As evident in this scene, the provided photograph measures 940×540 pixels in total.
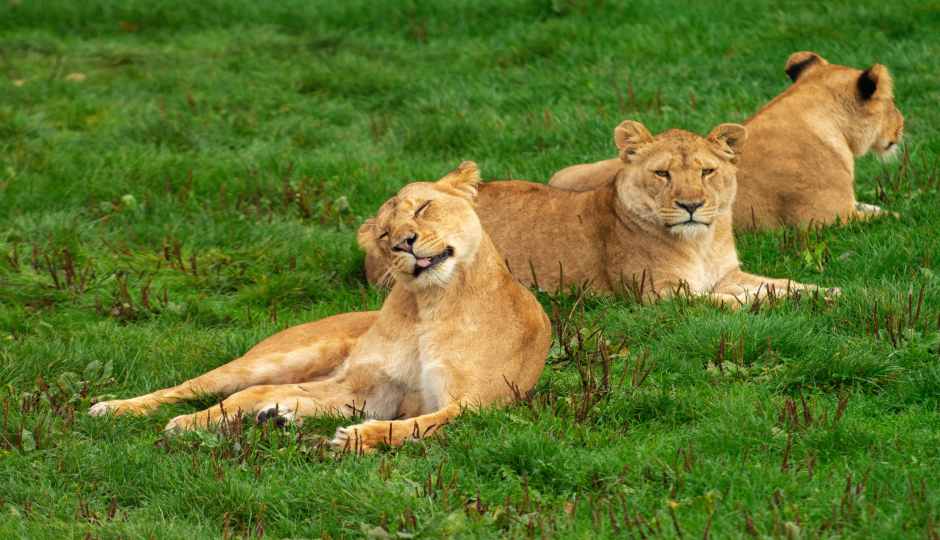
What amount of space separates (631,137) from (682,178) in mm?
561

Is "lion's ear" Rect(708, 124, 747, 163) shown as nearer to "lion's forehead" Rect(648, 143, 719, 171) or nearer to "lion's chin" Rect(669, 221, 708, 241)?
"lion's forehead" Rect(648, 143, 719, 171)

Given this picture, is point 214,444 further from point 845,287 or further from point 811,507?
point 845,287

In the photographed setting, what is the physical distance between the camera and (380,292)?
22.1ft

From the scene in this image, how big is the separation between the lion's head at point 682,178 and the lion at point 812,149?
675 millimetres

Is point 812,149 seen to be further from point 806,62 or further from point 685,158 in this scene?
point 685,158

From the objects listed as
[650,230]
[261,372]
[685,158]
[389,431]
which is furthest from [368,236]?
[685,158]

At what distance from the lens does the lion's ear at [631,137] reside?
646 cm

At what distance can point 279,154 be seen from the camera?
369 inches

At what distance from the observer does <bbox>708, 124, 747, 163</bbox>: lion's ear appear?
6285mm

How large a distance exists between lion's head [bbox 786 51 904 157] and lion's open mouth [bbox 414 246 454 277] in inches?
171

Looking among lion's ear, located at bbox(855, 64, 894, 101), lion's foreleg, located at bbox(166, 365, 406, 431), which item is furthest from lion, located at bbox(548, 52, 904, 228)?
lion's foreleg, located at bbox(166, 365, 406, 431)

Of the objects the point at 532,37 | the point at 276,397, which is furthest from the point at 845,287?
the point at 532,37

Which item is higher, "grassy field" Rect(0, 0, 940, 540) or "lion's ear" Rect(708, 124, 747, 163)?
"lion's ear" Rect(708, 124, 747, 163)

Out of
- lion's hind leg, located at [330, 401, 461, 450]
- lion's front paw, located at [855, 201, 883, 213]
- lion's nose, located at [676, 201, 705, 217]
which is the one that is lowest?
lion's hind leg, located at [330, 401, 461, 450]
